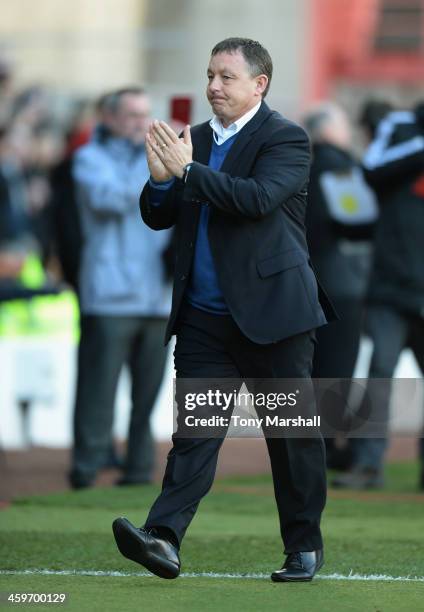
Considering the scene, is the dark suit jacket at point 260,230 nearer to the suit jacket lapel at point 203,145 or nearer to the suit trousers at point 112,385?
the suit jacket lapel at point 203,145

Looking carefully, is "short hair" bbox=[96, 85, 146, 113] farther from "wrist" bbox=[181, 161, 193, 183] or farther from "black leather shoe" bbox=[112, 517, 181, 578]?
"black leather shoe" bbox=[112, 517, 181, 578]

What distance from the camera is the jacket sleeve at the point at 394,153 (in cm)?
1039

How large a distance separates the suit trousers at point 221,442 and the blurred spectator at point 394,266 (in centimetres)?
369

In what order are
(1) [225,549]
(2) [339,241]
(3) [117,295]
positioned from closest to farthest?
(1) [225,549]
(3) [117,295]
(2) [339,241]

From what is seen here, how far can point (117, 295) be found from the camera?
10633mm

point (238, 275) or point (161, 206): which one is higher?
point (161, 206)

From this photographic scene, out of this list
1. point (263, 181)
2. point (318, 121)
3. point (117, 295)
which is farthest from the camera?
point (318, 121)

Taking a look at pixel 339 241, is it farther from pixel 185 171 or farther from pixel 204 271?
pixel 185 171

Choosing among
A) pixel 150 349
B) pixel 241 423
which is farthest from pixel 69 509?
pixel 241 423

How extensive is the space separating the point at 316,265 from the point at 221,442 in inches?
183

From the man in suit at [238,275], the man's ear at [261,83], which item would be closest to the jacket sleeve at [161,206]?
the man in suit at [238,275]

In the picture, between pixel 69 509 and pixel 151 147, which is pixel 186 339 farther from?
Result: pixel 69 509

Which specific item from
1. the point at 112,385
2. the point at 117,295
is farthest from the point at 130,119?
the point at 112,385

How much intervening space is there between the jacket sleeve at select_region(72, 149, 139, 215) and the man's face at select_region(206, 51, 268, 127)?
12.9 ft
